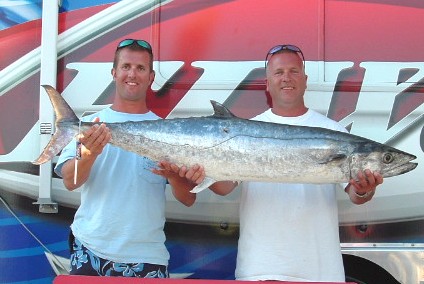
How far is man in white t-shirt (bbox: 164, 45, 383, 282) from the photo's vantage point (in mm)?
2660

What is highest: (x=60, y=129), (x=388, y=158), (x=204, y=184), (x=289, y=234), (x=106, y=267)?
(x=60, y=129)

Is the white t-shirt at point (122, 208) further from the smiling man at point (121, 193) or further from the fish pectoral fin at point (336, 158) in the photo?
the fish pectoral fin at point (336, 158)

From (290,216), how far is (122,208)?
861mm

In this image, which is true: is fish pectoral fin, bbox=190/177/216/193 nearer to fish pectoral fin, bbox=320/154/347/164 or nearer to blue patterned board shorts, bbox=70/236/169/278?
blue patterned board shorts, bbox=70/236/169/278

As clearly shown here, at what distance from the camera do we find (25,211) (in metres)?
3.27

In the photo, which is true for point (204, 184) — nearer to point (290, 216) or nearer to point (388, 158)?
point (290, 216)

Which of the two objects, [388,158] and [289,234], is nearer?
[388,158]

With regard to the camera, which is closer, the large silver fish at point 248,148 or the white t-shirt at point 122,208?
the large silver fish at point 248,148

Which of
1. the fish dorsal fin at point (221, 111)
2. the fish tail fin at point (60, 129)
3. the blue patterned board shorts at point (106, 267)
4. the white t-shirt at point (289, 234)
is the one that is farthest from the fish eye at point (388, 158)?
the fish tail fin at point (60, 129)

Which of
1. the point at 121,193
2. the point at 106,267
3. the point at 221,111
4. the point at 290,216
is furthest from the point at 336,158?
the point at 106,267

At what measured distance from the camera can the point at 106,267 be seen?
2672 mm

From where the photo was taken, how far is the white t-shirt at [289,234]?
266 cm

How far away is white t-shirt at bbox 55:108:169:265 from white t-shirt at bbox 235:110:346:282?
47 centimetres

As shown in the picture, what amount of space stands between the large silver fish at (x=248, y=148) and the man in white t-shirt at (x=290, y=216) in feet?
0.27
